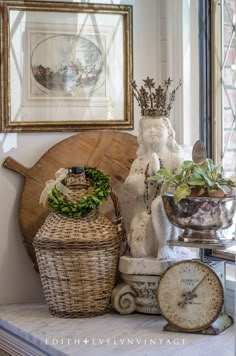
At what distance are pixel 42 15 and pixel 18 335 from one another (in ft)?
3.67

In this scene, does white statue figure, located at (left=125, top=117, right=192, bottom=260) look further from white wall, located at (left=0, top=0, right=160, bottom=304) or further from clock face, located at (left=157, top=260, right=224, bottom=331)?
white wall, located at (left=0, top=0, right=160, bottom=304)

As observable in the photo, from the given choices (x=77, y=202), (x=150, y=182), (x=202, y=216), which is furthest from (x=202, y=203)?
(x=77, y=202)

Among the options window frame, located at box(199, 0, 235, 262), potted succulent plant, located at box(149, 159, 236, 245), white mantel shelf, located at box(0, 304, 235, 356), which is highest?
window frame, located at box(199, 0, 235, 262)

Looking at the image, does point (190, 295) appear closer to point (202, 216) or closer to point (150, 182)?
point (202, 216)

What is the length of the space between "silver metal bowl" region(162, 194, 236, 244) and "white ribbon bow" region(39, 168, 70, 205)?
0.35 m

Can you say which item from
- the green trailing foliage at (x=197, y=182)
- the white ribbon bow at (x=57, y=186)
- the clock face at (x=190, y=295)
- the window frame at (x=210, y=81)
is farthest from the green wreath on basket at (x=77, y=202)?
the window frame at (x=210, y=81)

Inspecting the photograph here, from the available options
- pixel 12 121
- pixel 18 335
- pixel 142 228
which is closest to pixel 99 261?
pixel 142 228

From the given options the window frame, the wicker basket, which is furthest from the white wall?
the window frame

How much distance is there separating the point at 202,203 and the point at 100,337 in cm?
49

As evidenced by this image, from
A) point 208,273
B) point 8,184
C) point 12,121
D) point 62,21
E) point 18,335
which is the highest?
point 62,21

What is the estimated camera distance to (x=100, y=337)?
1938 mm

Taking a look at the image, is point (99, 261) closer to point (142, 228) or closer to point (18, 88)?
point (142, 228)

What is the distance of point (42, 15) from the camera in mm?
2373

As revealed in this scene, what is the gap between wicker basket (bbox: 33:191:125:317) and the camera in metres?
2.09
